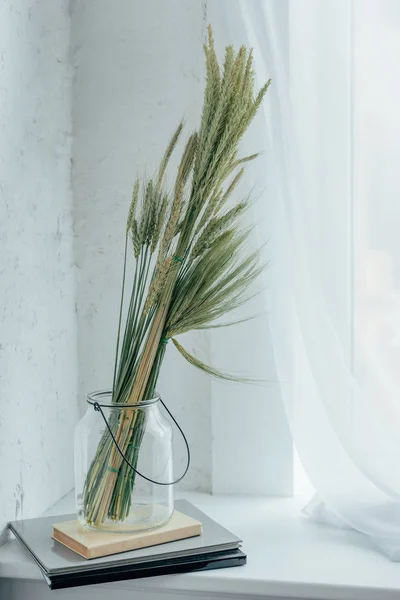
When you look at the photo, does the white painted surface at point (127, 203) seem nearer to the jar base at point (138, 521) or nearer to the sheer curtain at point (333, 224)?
the sheer curtain at point (333, 224)

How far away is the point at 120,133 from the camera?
126cm

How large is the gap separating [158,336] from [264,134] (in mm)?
362

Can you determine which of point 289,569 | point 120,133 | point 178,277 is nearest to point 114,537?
point 289,569

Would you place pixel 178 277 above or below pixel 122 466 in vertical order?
above

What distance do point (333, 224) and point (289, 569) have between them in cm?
50

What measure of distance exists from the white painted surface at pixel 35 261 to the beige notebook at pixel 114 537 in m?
0.10

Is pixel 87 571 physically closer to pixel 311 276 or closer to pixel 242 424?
pixel 242 424

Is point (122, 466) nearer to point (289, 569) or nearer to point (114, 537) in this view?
point (114, 537)

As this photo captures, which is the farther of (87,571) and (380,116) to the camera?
(380,116)

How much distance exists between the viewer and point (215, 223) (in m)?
0.97

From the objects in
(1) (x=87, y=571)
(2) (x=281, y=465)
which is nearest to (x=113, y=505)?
(1) (x=87, y=571)

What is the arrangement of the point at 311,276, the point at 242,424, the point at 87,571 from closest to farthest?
the point at 87,571 < the point at 311,276 < the point at 242,424

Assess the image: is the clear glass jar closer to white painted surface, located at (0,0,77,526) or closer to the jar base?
the jar base

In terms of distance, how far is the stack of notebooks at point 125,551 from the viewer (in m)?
0.91
